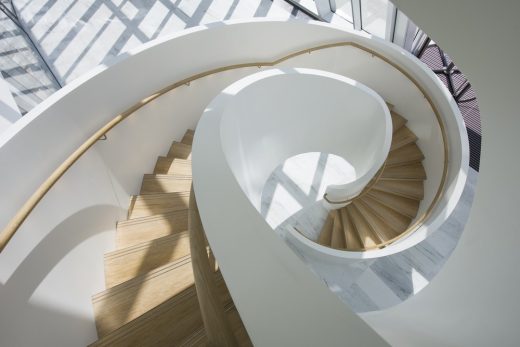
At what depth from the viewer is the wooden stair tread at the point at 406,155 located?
544 centimetres

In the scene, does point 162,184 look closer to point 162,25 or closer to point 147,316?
point 147,316

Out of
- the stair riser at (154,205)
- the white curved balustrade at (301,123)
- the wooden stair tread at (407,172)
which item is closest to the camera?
the white curved balustrade at (301,123)

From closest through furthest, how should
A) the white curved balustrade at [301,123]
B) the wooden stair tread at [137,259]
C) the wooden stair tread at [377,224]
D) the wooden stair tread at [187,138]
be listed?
the wooden stair tread at [137,259] < the white curved balustrade at [301,123] < the wooden stair tread at [187,138] < the wooden stair tread at [377,224]

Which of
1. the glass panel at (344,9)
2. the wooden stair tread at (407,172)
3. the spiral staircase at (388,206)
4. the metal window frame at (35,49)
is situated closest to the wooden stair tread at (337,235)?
the spiral staircase at (388,206)

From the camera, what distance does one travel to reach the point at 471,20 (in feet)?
4.56

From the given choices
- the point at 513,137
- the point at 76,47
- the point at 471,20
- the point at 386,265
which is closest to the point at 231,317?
the point at 513,137

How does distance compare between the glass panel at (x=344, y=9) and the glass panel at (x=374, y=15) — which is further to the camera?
the glass panel at (x=344, y=9)

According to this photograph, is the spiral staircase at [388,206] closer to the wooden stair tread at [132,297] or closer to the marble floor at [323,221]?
the marble floor at [323,221]

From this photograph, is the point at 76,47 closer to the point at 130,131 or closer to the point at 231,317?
the point at 130,131

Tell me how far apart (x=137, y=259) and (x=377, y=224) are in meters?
3.73

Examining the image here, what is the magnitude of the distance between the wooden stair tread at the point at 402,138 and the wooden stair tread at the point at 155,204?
3.84m

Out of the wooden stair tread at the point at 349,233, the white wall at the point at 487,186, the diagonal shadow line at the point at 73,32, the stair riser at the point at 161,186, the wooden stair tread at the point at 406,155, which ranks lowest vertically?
the white wall at the point at 487,186

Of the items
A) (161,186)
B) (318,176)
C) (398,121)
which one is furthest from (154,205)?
(398,121)

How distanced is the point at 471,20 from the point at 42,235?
2.91 metres
